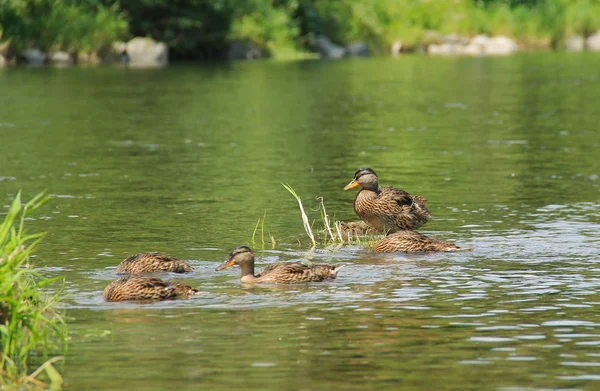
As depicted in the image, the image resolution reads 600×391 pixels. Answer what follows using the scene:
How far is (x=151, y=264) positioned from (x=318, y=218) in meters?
4.47

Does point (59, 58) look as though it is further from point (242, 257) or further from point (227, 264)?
point (242, 257)

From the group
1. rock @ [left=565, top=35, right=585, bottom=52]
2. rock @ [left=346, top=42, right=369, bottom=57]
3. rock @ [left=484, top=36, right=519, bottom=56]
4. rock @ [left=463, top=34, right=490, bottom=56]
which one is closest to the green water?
rock @ [left=346, top=42, right=369, bottom=57]

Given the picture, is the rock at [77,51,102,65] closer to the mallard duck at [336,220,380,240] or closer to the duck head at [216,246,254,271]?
the mallard duck at [336,220,380,240]

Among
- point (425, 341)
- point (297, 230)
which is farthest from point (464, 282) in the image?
point (297, 230)

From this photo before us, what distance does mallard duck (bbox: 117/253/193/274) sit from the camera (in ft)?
43.7

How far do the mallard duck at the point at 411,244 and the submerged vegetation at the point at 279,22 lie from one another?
48173 millimetres

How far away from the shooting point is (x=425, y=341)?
1009 cm

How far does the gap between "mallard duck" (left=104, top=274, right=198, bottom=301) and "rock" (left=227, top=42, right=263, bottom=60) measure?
A: 60.7 metres

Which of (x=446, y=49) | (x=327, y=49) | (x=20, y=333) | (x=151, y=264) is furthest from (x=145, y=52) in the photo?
(x=20, y=333)

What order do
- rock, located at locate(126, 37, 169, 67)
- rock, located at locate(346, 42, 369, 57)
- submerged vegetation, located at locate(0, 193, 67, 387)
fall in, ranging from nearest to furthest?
submerged vegetation, located at locate(0, 193, 67, 387) → rock, located at locate(126, 37, 169, 67) → rock, located at locate(346, 42, 369, 57)

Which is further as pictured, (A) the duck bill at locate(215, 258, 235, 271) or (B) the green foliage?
(B) the green foliage

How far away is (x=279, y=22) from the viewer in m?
72.4

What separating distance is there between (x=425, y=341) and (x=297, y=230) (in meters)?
6.40

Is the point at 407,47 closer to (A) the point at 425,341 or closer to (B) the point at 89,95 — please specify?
(B) the point at 89,95
